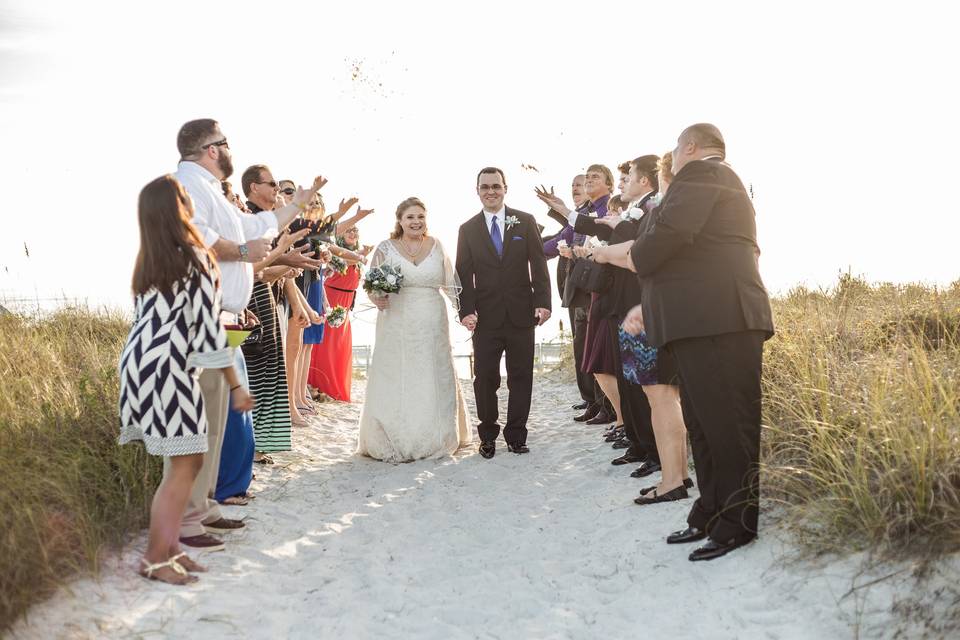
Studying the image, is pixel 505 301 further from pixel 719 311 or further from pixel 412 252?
pixel 719 311

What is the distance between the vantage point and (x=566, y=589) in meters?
4.39

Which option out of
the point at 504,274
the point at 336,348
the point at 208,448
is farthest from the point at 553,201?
the point at 336,348

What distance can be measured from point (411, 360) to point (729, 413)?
388 centimetres

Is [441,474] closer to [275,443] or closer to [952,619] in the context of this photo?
[275,443]

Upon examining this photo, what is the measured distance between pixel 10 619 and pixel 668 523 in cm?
363

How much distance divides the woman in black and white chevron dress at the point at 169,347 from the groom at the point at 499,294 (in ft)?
12.6

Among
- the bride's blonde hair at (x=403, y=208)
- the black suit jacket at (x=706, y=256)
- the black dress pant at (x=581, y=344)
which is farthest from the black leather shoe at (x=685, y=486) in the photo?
the bride's blonde hair at (x=403, y=208)

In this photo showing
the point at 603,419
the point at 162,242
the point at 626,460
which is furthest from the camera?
the point at 603,419

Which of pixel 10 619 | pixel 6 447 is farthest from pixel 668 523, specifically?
pixel 6 447

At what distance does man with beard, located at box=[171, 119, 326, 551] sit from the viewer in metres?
4.48

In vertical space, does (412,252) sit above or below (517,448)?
above

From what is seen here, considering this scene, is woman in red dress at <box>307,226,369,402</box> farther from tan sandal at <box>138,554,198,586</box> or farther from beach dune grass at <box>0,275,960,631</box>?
tan sandal at <box>138,554,198,586</box>

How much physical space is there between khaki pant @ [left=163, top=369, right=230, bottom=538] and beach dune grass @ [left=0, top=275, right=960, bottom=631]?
335 mm

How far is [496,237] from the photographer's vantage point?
24.8ft
